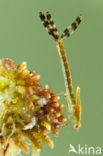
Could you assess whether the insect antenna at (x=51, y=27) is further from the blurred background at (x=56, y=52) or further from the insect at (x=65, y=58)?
the blurred background at (x=56, y=52)

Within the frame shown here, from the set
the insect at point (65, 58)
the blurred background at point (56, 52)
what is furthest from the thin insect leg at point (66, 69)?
the blurred background at point (56, 52)

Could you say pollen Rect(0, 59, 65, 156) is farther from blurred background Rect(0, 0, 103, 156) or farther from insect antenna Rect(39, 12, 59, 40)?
blurred background Rect(0, 0, 103, 156)

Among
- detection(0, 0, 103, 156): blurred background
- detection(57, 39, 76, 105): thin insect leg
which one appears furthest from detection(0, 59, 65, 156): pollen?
detection(0, 0, 103, 156): blurred background

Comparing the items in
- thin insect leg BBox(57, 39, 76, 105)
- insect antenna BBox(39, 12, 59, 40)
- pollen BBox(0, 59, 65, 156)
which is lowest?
pollen BBox(0, 59, 65, 156)

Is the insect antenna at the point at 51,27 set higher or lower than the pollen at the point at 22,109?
higher

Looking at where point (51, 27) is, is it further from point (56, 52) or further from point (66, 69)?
point (56, 52)

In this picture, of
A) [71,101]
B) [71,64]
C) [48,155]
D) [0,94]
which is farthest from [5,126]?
[71,64]

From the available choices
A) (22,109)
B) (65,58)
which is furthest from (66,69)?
(22,109)

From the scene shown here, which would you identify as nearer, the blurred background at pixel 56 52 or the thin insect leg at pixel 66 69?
the thin insect leg at pixel 66 69
